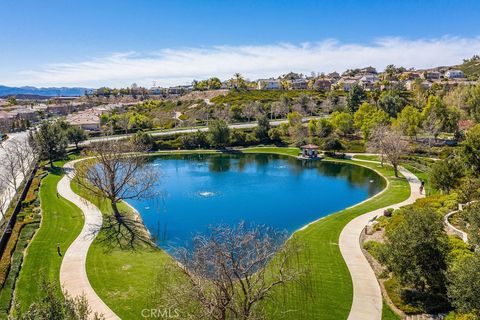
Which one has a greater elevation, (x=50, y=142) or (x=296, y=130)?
(x=296, y=130)

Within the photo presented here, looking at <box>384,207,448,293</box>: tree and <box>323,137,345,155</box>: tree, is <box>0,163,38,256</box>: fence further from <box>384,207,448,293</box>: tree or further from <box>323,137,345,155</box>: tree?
<box>323,137,345,155</box>: tree

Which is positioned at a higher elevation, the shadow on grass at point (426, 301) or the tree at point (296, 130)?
the tree at point (296, 130)

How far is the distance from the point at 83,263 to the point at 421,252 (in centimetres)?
2497

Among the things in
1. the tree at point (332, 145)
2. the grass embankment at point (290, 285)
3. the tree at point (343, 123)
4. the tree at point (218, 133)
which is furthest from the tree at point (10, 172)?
the tree at point (343, 123)

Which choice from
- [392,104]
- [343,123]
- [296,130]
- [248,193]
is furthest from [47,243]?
[392,104]

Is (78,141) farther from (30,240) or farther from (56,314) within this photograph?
(56,314)

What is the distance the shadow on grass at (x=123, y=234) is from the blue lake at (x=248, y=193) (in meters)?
1.38

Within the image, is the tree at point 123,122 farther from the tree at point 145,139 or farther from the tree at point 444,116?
the tree at point 444,116

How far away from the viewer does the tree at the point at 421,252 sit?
74.6ft

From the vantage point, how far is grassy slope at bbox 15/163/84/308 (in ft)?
86.8

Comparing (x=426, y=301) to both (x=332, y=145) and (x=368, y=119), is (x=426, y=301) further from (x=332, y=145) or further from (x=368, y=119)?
(x=368, y=119)

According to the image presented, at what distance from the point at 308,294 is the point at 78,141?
250ft

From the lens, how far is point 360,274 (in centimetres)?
2756

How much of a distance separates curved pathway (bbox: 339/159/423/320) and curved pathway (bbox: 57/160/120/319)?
1521 cm
